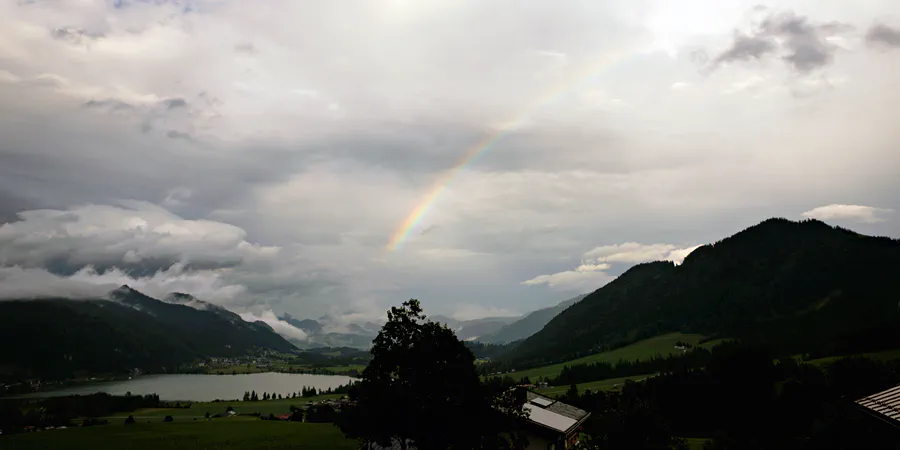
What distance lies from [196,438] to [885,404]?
11396 cm

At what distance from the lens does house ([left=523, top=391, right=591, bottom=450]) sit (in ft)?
191

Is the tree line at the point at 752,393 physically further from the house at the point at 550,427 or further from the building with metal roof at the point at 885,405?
the building with metal roof at the point at 885,405

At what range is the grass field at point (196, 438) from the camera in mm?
93181

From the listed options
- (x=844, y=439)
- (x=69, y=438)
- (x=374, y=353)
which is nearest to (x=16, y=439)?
(x=69, y=438)

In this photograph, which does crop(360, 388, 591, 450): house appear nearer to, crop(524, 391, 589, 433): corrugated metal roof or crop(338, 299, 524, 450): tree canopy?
crop(524, 391, 589, 433): corrugated metal roof

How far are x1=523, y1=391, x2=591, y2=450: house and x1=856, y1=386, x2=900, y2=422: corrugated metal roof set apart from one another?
38142 mm

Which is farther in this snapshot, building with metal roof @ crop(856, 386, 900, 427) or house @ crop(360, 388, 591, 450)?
house @ crop(360, 388, 591, 450)

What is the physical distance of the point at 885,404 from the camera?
18.6 m

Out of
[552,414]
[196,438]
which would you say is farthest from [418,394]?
[196,438]

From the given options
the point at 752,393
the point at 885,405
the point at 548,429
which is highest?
the point at 885,405

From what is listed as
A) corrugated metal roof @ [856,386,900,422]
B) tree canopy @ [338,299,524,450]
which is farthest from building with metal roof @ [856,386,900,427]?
tree canopy @ [338,299,524,450]

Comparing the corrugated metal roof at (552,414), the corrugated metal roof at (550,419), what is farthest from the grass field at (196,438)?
the corrugated metal roof at (550,419)

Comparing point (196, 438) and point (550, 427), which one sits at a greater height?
point (550, 427)

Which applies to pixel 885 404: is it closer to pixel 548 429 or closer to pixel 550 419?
pixel 548 429
